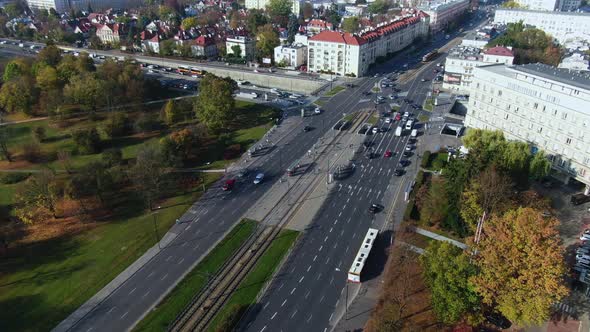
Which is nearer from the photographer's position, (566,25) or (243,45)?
(243,45)

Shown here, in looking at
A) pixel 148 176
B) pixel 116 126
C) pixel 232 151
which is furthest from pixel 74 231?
pixel 116 126

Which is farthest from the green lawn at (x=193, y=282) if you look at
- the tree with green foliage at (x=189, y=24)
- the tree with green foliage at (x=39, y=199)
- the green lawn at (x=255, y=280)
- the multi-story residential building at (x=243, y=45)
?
the tree with green foliage at (x=189, y=24)

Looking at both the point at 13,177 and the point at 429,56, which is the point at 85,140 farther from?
the point at 429,56

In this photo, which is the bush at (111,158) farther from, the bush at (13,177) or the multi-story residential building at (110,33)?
the multi-story residential building at (110,33)

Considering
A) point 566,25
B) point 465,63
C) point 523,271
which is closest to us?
point 523,271

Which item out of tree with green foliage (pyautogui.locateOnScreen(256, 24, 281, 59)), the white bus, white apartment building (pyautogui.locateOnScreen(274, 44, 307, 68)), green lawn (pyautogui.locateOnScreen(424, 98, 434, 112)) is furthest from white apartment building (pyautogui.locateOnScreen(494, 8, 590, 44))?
the white bus
